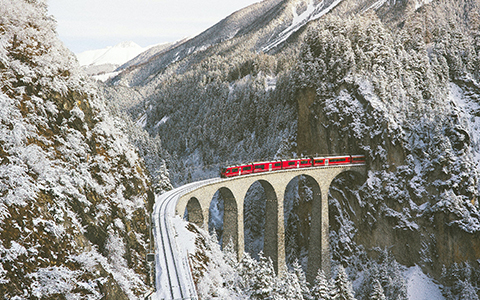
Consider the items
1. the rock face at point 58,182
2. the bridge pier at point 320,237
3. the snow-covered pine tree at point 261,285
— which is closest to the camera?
the rock face at point 58,182

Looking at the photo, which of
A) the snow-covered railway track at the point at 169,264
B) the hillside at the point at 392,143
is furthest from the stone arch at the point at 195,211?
the hillside at the point at 392,143

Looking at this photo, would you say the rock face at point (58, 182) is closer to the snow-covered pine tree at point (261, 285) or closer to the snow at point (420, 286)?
the snow-covered pine tree at point (261, 285)

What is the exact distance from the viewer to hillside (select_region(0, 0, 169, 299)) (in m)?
13.3

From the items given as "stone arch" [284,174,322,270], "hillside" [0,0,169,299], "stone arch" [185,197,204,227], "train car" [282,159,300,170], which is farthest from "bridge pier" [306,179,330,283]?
"hillside" [0,0,169,299]

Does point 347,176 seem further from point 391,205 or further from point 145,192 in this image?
point 145,192

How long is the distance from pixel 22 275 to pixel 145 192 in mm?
15061

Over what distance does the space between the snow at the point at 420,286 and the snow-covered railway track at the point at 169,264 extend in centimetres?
3694

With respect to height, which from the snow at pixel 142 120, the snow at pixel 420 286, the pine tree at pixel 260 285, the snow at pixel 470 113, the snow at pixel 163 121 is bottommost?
the snow at pixel 420 286

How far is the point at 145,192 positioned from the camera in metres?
27.4

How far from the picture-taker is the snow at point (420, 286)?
44.4 m

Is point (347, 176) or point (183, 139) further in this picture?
point (183, 139)

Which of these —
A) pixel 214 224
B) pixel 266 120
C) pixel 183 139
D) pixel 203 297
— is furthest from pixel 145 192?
pixel 183 139

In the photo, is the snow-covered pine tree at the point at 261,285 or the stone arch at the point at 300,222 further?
the stone arch at the point at 300,222

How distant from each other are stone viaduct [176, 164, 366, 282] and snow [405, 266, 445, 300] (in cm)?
1161
